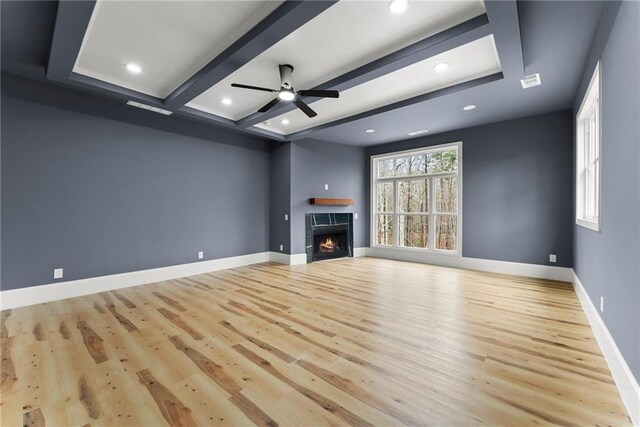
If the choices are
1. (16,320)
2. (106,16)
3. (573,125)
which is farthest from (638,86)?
(16,320)

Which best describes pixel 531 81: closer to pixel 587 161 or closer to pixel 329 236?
pixel 587 161

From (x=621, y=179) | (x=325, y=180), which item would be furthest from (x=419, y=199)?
(x=621, y=179)

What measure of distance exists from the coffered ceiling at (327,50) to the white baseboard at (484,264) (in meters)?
2.72

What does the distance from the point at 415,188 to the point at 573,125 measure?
297cm

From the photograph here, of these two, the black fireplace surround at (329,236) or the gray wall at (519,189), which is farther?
the black fireplace surround at (329,236)

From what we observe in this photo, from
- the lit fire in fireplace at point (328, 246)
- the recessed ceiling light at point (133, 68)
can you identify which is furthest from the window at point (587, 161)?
the recessed ceiling light at point (133, 68)

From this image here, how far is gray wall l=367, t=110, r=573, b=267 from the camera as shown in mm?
4621

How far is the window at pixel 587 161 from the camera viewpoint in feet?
10.4

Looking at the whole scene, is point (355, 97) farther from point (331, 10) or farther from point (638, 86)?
point (638, 86)

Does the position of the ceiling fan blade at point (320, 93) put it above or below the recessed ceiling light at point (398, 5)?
below

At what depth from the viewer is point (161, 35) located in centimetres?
277

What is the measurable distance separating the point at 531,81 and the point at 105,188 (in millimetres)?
6177

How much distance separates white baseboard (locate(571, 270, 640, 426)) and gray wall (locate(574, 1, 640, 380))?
0.07 metres

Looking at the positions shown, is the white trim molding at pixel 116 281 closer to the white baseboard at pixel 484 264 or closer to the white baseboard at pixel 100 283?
the white baseboard at pixel 100 283
